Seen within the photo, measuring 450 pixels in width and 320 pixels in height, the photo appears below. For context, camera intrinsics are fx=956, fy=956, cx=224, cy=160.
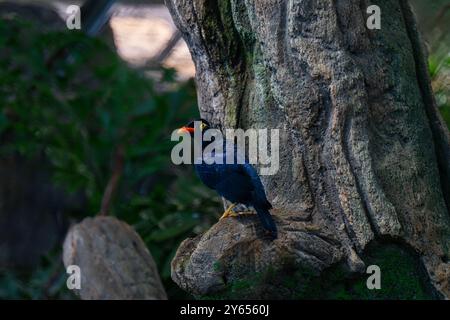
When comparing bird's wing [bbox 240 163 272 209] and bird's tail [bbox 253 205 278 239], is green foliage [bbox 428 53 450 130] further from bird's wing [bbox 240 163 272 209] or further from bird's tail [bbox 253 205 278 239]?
bird's tail [bbox 253 205 278 239]

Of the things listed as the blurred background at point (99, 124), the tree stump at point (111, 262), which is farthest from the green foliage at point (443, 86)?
the tree stump at point (111, 262)

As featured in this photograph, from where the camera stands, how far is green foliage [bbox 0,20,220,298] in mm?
8344

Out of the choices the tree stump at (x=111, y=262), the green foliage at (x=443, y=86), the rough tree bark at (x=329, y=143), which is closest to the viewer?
the rough tree bark at (x=329, y=143)

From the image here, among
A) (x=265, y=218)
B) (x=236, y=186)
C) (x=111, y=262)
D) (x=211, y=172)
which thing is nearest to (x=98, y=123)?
(x=111, y=262)

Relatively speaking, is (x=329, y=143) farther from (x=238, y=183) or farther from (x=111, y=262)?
(x=111, y=262)

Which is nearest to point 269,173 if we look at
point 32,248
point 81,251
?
point 81,251

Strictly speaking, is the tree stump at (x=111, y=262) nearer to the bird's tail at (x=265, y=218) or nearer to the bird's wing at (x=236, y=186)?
the bird's wing at (x=236, y=186)

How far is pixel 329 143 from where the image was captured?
4.75m

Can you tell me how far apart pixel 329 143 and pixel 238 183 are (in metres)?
0.50

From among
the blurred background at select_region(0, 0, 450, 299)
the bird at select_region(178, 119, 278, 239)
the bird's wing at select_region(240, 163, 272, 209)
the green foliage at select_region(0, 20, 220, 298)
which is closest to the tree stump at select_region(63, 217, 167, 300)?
the blurred background at select_region(0, 0, 450, 299)

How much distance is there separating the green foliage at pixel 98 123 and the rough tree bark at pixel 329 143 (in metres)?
3.23

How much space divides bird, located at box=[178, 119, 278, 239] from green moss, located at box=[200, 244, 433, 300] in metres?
0.28

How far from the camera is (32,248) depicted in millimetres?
10695

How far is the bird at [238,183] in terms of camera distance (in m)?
4.57
